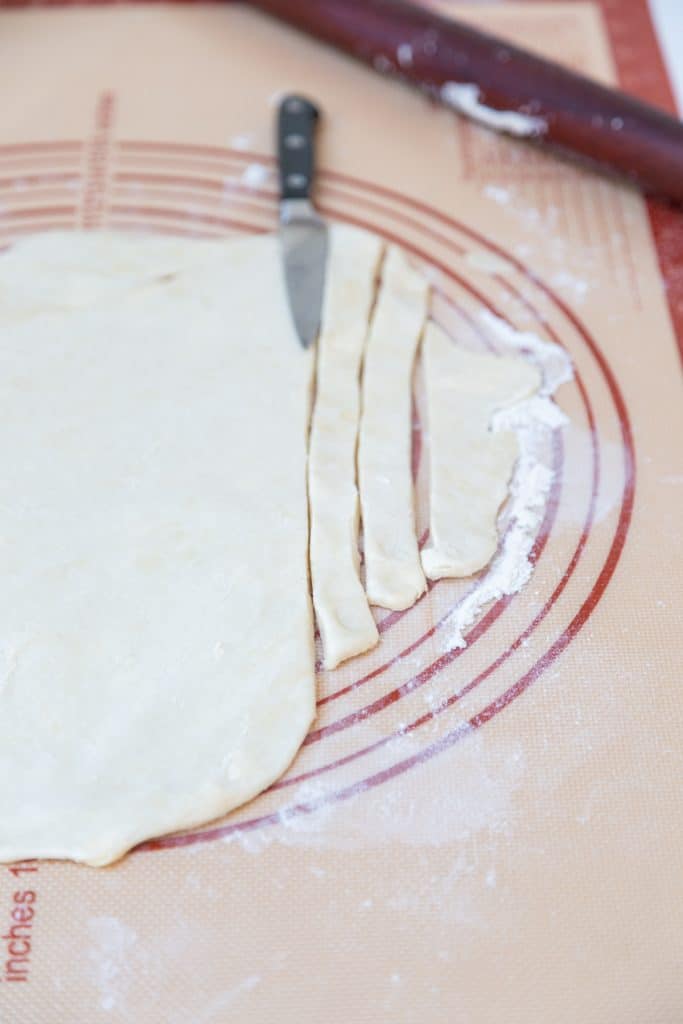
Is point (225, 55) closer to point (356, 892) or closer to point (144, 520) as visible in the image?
point (144, 520)

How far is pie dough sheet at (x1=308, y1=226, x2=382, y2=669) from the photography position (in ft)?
2.86

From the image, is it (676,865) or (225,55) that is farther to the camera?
(225,55)

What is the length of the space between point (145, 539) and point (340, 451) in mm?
215

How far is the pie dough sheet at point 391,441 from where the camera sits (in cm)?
90

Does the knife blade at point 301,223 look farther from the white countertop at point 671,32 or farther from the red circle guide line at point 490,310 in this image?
the white countertop at point 671,32

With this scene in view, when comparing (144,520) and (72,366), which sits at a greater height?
(72,366)

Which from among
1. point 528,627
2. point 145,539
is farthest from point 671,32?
point 145,539

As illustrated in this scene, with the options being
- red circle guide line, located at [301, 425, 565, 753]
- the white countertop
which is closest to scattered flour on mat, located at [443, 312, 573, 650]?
red circle guide line, located at [301, 425, 565, 753]

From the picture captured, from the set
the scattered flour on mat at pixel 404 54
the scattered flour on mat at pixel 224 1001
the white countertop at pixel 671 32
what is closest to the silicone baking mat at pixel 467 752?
the scattered flour on mat at pixel 224 1001

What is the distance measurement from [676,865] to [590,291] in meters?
0.65

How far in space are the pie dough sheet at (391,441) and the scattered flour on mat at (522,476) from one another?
0.06 m

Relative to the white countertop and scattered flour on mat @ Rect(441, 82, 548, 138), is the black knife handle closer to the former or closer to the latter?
scattered flour on mat @ Rect(441, 82, 548, 138)

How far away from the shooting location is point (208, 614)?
2.84 feet

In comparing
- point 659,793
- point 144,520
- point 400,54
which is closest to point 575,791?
point 659,793
